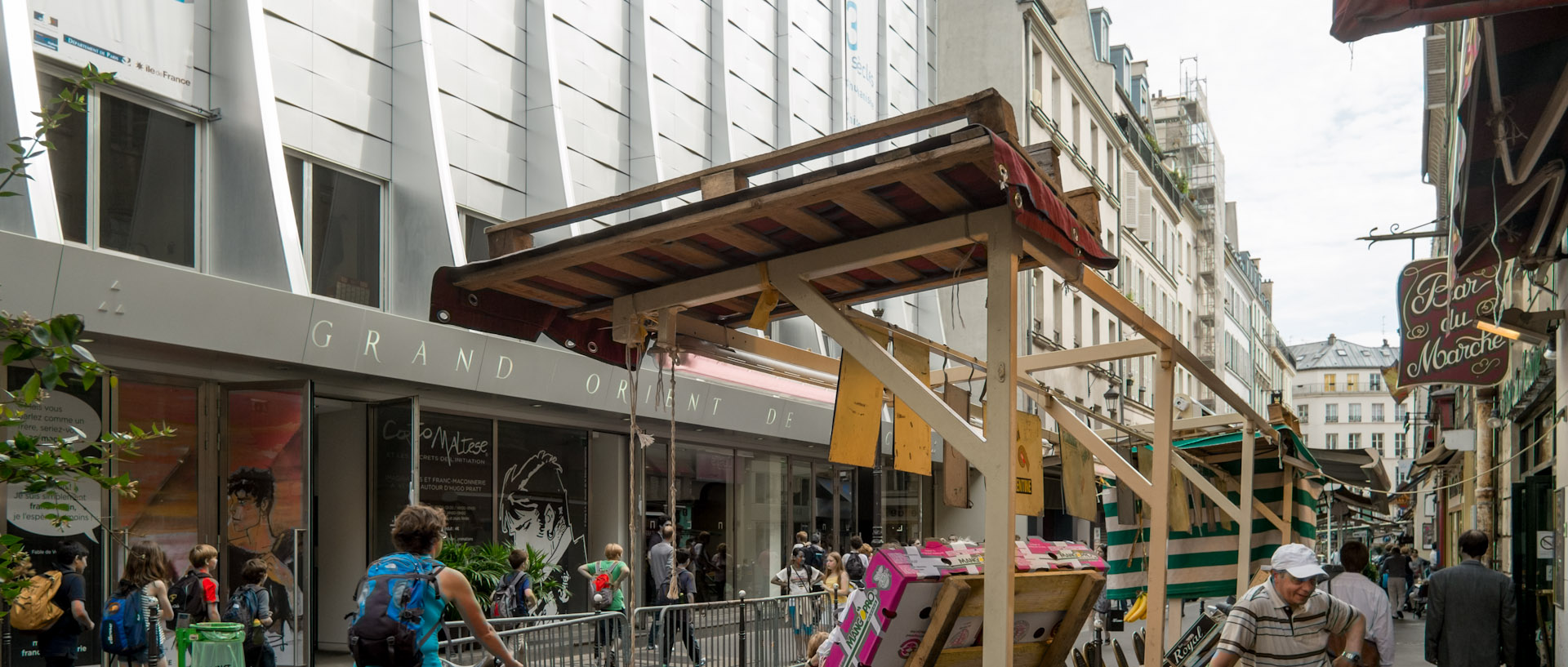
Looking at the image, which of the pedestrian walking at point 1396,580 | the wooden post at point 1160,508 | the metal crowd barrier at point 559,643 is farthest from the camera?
the pedestrian walking at point 1396,580

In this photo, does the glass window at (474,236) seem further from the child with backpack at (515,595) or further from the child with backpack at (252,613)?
the child with backpack at (252,613)

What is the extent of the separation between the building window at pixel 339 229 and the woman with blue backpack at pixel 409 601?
30.5 feet

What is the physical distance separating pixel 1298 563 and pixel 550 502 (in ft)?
48.8

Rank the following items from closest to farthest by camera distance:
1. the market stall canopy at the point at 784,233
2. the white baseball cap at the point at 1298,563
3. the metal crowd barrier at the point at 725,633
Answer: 1. the market stall canopy at the point at 784,233
2. the white baseball cap at the point at 1298,563
3. the metal crowd barrier at the point at 725,633

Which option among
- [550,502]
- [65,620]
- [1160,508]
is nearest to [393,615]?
[1160,508]

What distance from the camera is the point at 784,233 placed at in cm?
647

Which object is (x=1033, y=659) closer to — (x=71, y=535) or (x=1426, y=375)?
(x=1426, y=375)

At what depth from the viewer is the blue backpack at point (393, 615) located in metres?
6.32

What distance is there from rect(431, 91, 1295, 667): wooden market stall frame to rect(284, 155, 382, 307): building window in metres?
8.44

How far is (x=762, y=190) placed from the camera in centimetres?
588

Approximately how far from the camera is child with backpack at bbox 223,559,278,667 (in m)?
11.9

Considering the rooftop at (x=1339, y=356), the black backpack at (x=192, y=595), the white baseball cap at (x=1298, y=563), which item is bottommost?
the black backpack at (x=192, y=595)

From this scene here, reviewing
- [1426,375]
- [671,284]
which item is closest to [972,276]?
[671,284]

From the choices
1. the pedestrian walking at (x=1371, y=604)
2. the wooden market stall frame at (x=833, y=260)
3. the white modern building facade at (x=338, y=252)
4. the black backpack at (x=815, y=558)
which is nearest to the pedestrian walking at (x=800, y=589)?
the black backpack at (x=815, y=558)
